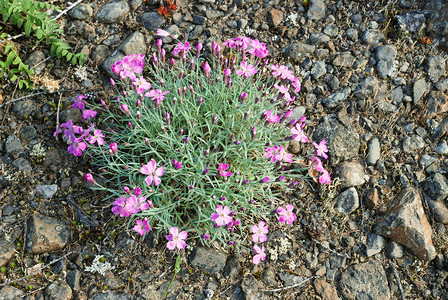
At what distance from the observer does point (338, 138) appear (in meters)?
4.04

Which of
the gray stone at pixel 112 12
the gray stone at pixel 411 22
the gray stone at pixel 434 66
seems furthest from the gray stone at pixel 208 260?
the gray stone at pixel 411 22

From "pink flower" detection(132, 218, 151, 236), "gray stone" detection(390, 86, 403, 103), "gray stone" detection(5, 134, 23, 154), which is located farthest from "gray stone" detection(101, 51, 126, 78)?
"gray stone" detection(390, 86, 403, 103)

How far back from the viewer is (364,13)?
4836 mm

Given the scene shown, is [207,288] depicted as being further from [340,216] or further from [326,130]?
[326,130]

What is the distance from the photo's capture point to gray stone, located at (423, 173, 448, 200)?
380 cm

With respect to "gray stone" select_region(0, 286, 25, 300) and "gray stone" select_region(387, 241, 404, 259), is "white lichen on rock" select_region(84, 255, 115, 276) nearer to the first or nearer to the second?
"gray stone" select_region(0, 286, 25, 300)

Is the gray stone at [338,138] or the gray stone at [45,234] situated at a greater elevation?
the gray stone at [338,138]

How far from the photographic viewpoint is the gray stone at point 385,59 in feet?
14.7

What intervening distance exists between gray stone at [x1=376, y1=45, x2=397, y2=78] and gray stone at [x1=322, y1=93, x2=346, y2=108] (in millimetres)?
604

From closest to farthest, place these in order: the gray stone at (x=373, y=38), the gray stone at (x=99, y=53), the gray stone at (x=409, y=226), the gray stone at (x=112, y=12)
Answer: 1. the gray stone at (x=409, y=226)
2. the gray stone at (x=99, y=53)
3. the gray stone at (x=112, y=12)
4. the gray stone at (x=373, y=38)

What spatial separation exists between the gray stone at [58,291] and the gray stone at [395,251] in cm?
290

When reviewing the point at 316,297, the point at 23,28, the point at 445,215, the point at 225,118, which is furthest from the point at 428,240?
the point at 23,28

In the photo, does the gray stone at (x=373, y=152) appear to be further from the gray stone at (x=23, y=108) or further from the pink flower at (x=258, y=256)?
the gray stone at (x=23, y=108)

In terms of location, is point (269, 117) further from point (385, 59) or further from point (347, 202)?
point (385, 59)
